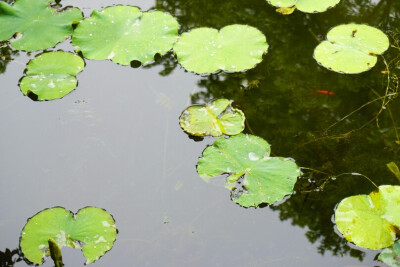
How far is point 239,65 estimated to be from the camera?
8.72ft

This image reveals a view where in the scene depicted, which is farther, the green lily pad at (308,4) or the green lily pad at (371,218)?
the green lily pad at (308,4)

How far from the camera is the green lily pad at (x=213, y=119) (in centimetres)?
235

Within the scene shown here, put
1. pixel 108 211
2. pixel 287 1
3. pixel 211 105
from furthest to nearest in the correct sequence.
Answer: pixel 287 1 → pixel 211 105 → pixel 108 211

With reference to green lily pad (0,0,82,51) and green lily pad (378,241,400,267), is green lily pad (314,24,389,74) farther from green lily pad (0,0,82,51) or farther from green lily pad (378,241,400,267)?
green lily pad (0,0,82,51)

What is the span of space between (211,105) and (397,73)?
120cm

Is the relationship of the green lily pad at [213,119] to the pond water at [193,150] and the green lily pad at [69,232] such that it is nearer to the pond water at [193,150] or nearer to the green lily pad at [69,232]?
the pond water at [193,150]

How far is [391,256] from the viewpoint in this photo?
1.87m

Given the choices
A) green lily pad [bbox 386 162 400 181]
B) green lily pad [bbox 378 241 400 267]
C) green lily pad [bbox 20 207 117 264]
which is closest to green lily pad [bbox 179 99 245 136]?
green lily pad [bbox 20 207 117 264]

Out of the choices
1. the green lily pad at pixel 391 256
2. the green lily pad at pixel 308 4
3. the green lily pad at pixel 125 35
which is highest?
the green lily pad at pixel 308 4

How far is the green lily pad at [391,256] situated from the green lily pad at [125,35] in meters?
1.74

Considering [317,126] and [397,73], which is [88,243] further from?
[397,73]


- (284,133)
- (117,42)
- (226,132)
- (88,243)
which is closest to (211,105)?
(226,132)

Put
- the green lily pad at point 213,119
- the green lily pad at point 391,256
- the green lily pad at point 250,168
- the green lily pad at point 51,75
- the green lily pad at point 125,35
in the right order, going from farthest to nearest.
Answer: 1. the green lily pad at point 125,35
2. the green lily pad at point 51,75
3. the green lily pad at point 213,119
4. the green lily pad at point 250,168
5. the green lily pad at point 391,256

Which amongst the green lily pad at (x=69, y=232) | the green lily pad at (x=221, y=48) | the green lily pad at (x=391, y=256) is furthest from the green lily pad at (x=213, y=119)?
the green lily pad at (x=391, y=256)
